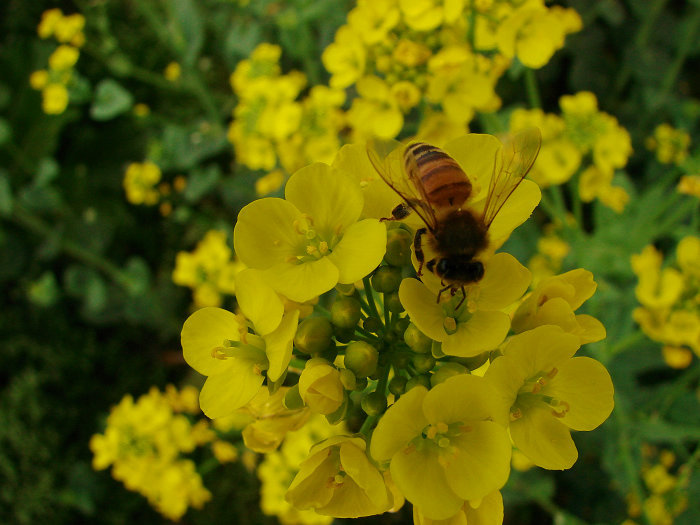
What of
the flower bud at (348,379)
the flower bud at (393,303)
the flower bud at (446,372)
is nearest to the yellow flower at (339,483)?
the flower bud at (348,379)

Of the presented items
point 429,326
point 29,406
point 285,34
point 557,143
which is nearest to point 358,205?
point 429,326

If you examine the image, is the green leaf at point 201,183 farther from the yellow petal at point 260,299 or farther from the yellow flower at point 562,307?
the yellow flower at point 562,307

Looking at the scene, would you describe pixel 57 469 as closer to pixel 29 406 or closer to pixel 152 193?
pixel 29 406

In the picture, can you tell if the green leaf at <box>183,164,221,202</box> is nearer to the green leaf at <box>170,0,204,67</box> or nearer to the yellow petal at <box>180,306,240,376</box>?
the green leaf at <box>170,0,204,67</box>

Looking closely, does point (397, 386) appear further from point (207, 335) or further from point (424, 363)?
point (207, 335)

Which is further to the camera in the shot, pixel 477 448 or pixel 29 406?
pixel 29 406

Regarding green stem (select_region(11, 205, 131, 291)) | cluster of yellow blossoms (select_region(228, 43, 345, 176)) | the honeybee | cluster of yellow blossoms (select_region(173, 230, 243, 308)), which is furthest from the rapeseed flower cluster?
the honeybee
